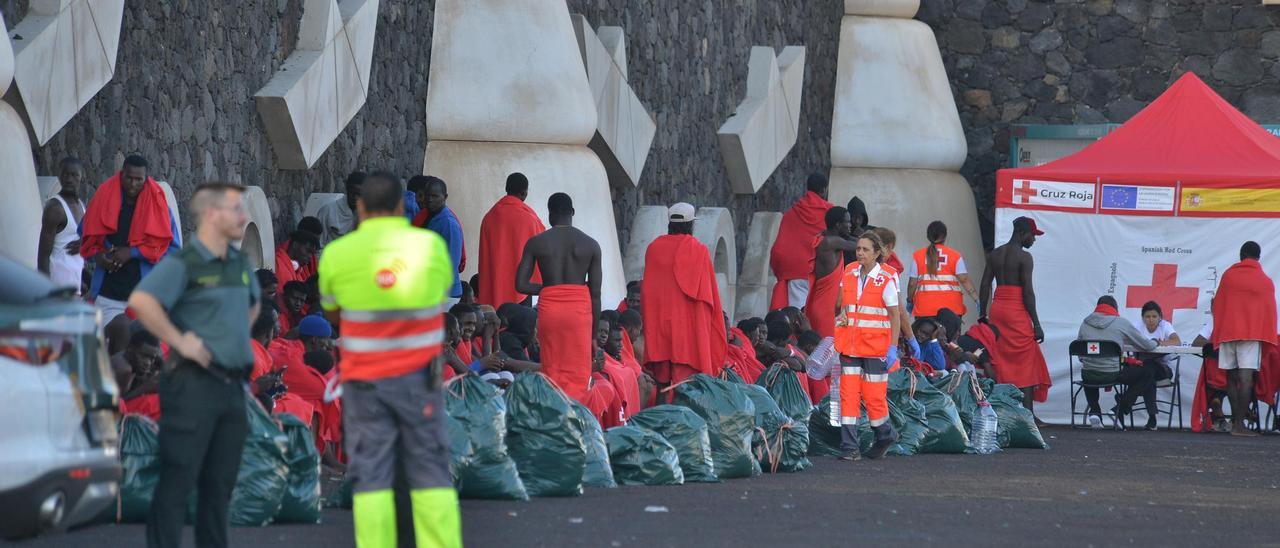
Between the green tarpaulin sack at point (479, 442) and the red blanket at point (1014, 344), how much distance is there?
801cm

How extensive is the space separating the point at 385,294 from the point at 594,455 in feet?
12.1

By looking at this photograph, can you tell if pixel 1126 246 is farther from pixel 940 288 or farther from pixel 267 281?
pixel 267 281

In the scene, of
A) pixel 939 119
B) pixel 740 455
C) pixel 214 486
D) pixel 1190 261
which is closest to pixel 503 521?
pixel 214 486

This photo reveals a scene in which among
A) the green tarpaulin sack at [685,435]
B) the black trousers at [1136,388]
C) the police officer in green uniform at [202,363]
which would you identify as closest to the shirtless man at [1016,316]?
the black trousers at [1136,388]

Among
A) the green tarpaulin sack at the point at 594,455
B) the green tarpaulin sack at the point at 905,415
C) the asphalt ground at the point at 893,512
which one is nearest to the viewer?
the asphalt ground at the point at 893,512

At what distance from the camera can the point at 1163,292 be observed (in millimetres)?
18078

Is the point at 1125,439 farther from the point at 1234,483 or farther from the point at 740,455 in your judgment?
the point at 740,455

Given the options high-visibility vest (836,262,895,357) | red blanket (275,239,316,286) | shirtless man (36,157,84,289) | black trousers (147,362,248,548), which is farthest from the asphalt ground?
red blanket (275,239,316,286)

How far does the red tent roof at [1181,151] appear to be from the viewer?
1778cm

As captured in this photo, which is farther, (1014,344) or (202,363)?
(1014,344)

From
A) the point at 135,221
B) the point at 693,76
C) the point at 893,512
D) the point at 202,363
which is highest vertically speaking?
the point at 693,76

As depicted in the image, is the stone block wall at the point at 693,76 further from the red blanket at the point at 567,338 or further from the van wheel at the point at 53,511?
the van wheel at the point at 53,511

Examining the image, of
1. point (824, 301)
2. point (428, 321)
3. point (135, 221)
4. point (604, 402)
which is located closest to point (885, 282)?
point (604, 402)

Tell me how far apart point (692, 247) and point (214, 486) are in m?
6.28
